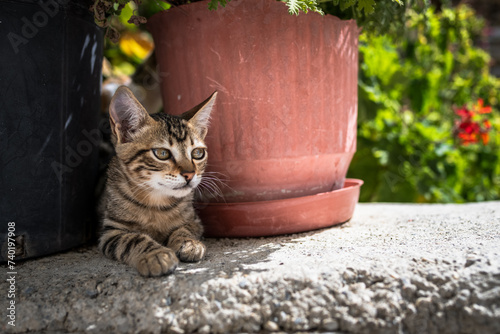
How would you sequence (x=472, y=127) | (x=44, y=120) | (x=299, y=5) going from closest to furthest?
(x=299, y=5) → (x=44, y=120) → (x=472, y=127)

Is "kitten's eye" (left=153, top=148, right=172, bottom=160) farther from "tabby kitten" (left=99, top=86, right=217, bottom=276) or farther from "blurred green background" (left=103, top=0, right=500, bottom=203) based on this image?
"blurred green background" (left=103, top=0, right=500, bottom=203)

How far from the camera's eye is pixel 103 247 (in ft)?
5.74

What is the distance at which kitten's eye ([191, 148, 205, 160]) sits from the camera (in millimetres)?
1832

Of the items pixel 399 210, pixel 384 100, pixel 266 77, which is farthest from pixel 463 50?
pixel 266 77

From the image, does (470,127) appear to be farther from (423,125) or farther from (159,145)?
Answer: (159,145)

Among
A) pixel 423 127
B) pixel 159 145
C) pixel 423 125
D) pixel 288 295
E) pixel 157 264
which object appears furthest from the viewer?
pixel 423 125

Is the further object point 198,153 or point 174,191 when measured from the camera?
point 198,153

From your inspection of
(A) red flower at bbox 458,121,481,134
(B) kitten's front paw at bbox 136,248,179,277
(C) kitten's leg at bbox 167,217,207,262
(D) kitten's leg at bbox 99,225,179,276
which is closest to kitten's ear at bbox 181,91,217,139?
(C) kitten's leg at bbox 167,217,207,262

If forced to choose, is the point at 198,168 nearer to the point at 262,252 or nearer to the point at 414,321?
the point at 262,252

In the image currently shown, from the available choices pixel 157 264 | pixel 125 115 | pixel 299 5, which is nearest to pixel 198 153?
pixel 125 115

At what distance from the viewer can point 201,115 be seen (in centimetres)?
184

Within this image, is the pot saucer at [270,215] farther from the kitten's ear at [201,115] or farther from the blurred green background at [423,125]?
the blurred green background at [423,125]

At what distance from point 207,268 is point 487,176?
9.64 feet

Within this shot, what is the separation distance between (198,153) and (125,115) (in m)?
0.37
